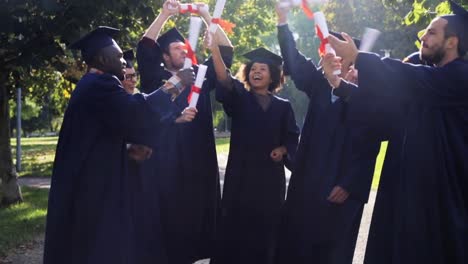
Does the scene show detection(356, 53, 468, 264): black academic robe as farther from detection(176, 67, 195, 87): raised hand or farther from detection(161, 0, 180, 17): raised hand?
detection(161, 0, 180, 17): raised hand

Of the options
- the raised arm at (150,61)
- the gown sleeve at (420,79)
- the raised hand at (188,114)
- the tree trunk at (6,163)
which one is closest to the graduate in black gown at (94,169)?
the raised hand at (188,114)

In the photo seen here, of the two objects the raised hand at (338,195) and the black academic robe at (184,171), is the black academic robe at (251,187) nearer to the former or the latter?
the black academic robe at (184,171)

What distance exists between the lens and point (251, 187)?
19.0ft

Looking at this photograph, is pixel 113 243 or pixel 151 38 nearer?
pixel 113 243

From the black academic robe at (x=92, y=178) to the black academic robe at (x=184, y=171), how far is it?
107 centimetres

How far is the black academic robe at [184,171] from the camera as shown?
5.61 meters

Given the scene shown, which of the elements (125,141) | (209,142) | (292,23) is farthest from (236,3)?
(292,23)

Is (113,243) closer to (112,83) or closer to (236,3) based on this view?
(112,83)

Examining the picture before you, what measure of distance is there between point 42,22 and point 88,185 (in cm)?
349

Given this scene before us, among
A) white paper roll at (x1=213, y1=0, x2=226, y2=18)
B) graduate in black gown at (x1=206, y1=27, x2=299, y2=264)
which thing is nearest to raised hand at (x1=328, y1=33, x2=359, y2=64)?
white paper roll at (x1=213, y1=0, x2=226, y2=18)

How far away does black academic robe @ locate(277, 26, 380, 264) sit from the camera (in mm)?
5055

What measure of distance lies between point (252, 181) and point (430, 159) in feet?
→ 6.92

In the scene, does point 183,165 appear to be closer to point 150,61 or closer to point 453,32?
point 150,61

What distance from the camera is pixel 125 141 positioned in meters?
4.57
